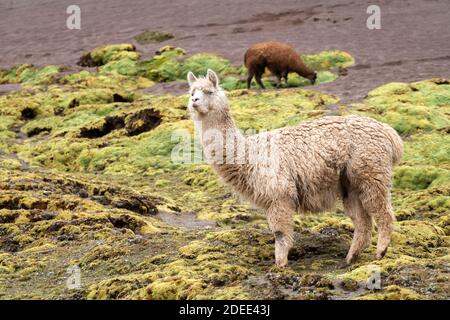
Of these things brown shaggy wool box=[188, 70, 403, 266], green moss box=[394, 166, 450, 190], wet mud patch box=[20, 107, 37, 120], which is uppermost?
brown shaggy wool box=[188, 70, 403, 266]

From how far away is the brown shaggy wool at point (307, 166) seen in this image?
32.0 feet

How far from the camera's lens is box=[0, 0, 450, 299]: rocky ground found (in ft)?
30.2

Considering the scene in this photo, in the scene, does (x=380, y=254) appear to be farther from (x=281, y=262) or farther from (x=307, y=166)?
(x=307, y=166)

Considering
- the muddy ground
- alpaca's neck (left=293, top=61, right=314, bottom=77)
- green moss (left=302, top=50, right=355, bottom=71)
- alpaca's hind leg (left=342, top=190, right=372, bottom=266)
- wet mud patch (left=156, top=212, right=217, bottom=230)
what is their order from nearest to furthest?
1. alpaca's hind leg (left=342, top=190, right=372, bottom=266)
2. wet mud patch (left=156, top=212, right=217, bottom=230)
3. alpaca's neck (left=293, top=61, right=314, bottom=77)
4. the muddy ground
5. green moss (left=302, top=50, right=355, bottom=71)

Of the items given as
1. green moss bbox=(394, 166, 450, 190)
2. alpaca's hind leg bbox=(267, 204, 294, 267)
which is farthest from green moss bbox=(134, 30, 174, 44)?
alpaca's hind leg bbox=(267, 204, 294, 267)

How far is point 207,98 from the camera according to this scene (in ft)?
32.8

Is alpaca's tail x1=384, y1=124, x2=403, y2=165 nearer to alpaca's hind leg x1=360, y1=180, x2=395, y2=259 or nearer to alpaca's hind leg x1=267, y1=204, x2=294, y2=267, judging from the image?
alpaca's hind leg x1=360, y1=180, x2=395, y2=259

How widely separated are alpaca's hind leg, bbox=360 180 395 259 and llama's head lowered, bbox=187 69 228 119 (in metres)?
2.44

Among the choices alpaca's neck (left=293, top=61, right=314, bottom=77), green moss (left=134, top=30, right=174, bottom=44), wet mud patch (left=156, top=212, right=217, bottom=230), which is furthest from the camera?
green moss (left=134, top=30, right=174, bottom=44)

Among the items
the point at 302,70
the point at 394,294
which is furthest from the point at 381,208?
the point at 302,70

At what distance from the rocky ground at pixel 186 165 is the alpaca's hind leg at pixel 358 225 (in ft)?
0.89

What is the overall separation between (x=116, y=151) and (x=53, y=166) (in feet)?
6.97

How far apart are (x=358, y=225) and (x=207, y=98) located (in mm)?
2952

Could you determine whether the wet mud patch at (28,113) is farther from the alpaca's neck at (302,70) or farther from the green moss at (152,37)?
the green moss at (152,37)
